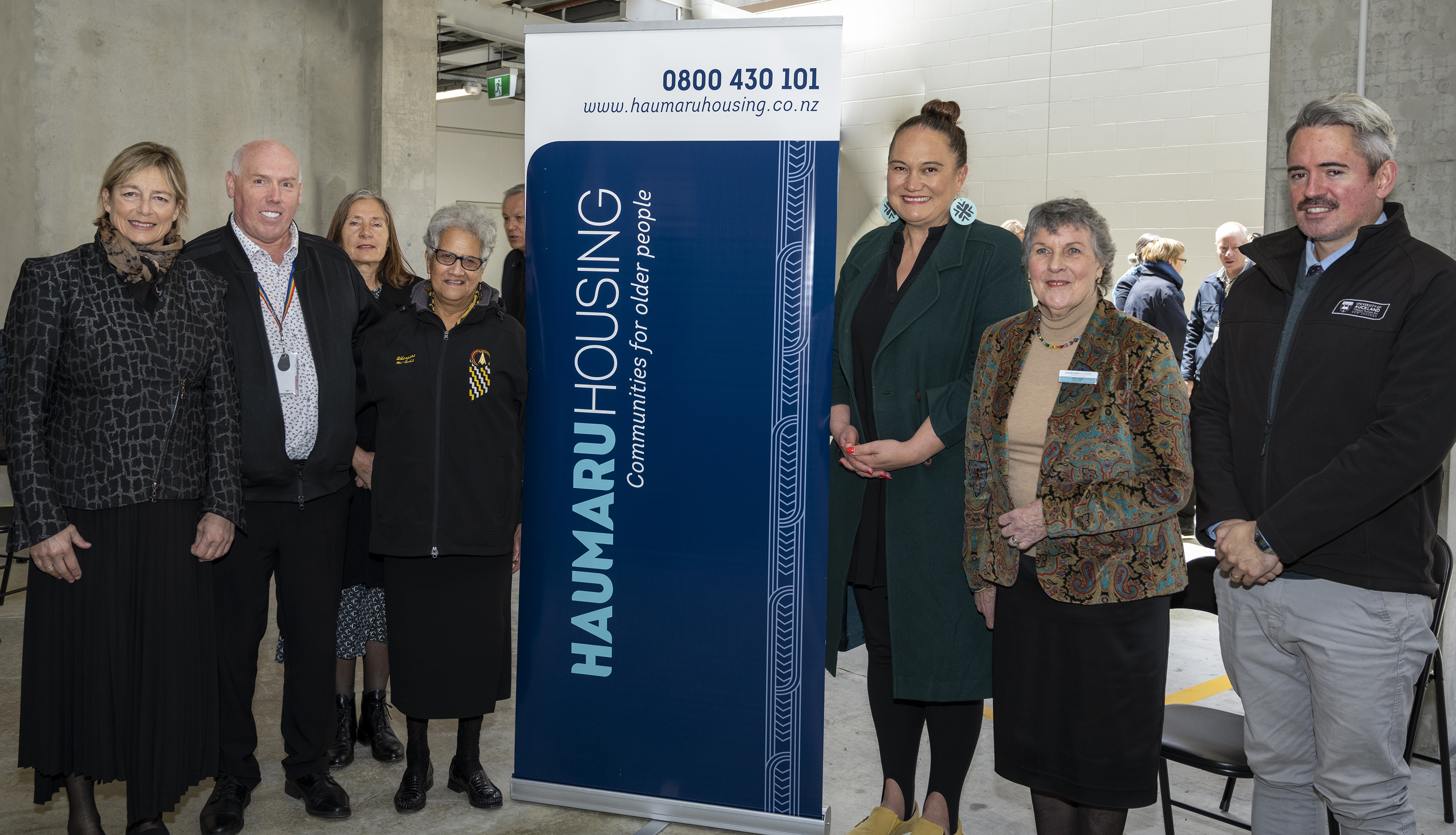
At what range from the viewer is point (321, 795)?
2863 millimetres

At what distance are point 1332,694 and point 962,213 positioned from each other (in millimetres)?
1279

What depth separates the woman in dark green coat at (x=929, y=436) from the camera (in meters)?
2.41

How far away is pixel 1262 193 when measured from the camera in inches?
278

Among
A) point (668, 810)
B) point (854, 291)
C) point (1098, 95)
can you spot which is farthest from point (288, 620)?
point (1098, 95)

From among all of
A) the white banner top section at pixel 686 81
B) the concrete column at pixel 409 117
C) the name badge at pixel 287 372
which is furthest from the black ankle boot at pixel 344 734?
the concrete column at pixel 409 117

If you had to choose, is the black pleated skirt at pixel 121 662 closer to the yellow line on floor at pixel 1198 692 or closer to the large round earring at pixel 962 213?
the large round earring at pixel 962 213

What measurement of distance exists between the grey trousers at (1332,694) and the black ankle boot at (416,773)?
6.97ft

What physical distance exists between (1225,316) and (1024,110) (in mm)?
6407

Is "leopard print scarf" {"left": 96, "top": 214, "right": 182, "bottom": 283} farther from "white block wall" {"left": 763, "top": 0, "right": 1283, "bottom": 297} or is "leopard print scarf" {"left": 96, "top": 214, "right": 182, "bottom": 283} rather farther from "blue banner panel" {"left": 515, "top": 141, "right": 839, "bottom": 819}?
"white block wall" {"left": 763, "top": 0, "right": 1283, "bottom": 297}

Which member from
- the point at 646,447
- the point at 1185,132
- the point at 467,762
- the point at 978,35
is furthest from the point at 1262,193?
the point at 467,762

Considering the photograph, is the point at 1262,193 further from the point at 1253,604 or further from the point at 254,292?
the point at 254,292

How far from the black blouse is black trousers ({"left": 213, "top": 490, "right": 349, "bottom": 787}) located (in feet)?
4.74

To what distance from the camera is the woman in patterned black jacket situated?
2354mm

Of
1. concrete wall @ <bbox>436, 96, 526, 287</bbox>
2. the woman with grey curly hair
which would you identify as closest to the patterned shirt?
the woman with grey curly hair
